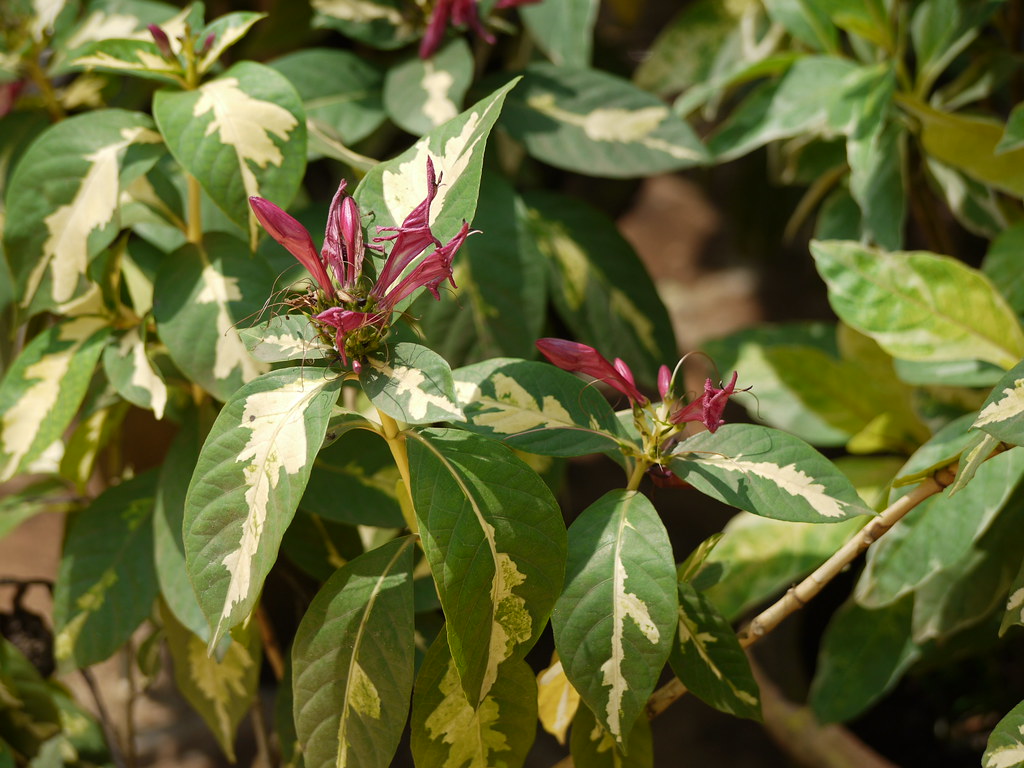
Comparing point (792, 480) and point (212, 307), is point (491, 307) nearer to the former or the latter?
point (212, 307)

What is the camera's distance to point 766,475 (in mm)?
479

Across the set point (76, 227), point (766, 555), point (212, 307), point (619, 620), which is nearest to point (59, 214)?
point (76, 227)

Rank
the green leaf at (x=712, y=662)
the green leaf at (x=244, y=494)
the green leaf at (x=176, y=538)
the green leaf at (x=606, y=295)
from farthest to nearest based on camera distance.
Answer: the green leaf at (x=606, y=295), the green leaf at (x=176, y=538), the green leaf at (x=712, y=662), the green leaf at (x=244, y=494)

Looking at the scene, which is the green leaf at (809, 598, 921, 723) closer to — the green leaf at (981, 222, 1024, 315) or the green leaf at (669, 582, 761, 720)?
the green leaf at (981, 222, 1024, 315)

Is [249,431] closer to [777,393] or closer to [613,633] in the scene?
[613,633]

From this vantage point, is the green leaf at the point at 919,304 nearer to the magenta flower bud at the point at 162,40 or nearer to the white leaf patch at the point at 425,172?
the white leaf patch at the point at 425,172

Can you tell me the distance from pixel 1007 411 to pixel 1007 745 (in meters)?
0.18

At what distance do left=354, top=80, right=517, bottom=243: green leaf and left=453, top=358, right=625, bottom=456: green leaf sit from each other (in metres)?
0.09

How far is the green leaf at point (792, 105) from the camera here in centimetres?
93

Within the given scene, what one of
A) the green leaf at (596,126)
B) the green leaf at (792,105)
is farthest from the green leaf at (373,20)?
the green leaf at (792,105)

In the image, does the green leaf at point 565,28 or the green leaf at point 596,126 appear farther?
the green leaf at point 565,28

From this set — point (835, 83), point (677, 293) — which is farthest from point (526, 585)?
point (677, 293)

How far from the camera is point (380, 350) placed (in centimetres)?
47

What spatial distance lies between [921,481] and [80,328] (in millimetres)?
575
